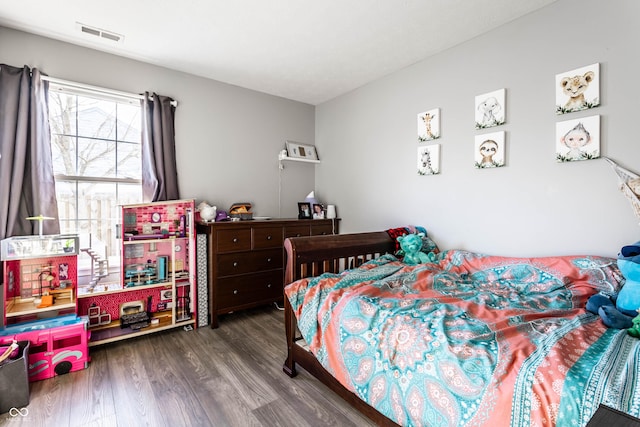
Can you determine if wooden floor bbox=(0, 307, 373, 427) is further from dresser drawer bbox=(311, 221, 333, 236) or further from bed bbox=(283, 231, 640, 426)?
dresser drawer bbox=(311, 221, 333, 236)

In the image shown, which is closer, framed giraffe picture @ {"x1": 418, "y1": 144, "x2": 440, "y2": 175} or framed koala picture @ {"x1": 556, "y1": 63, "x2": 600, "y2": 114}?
framed koala picture @ {"x1": 556, "y1": 63, "x2": 600, "y2": 114}

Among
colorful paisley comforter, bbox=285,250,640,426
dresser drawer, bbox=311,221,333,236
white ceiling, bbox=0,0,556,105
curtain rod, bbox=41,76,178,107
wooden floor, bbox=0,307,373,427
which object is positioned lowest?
wooden floor, bbox=0,307,373,427

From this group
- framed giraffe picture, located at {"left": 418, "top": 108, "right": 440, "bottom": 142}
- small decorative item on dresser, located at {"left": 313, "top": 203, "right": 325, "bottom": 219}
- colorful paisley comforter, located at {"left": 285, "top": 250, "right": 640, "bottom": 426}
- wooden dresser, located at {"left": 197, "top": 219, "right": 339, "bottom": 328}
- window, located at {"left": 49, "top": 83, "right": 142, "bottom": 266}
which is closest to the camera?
colorful paisley comforter, located at {"left": 285, "top": 250, "right": 640, "bottom": 426}

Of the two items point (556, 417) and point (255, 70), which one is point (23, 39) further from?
point (556, 417)

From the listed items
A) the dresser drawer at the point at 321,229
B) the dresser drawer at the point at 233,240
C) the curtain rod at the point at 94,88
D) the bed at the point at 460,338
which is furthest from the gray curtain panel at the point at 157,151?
the bed at the point at 460,338

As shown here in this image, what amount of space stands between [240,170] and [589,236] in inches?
120

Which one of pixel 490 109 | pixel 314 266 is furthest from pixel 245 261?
pixel 490 109

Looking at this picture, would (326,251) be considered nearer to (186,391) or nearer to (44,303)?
(186,391)

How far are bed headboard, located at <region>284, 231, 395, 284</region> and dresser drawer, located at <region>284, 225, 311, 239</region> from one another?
0.94 metres

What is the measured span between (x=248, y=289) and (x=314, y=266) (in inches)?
47.1

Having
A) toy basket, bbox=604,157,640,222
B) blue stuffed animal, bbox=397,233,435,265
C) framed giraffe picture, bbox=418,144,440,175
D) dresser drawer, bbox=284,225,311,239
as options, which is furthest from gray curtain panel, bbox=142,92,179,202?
toy basket, bbox=604,157,640,222

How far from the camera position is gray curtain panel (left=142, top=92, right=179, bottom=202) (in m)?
2.80

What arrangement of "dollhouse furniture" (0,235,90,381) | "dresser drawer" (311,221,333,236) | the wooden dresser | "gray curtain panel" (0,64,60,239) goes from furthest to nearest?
"dresser drawer" (311,221,333,236) < the wooden dresser < "gray curtain panel" (0,64,60,239) < "dollhouse furniture" (0,235,90,381)

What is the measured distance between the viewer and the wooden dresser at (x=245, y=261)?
9.15 feet
